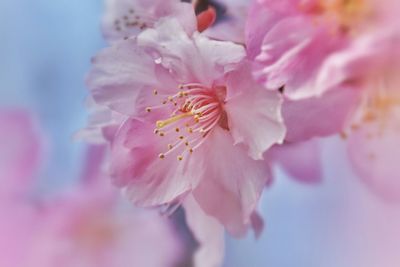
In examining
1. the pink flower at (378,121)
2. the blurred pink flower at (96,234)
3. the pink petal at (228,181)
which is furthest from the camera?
the blurred pink flower at (96,234)

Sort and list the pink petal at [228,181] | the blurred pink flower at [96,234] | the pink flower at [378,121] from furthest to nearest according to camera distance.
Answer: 1. the blurred pink flower at [96,234]
2. the pink petal at [228,181]
3. the pink flower at [378,121]

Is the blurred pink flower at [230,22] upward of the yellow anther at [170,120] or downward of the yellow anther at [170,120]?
upward

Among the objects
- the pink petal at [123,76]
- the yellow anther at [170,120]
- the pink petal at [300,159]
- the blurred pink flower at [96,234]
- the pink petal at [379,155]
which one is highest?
the pink petal at [123,76]

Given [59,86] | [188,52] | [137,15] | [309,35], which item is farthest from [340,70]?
[59,86]

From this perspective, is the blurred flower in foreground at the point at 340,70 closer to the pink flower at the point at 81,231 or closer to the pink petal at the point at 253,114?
the pink petal at the point at 253,114

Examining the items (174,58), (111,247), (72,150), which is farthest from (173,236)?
(174,58)

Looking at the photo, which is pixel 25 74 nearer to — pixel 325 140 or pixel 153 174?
pixel 153 174

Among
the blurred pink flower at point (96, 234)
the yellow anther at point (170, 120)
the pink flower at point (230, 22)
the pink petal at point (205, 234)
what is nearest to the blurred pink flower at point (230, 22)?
the pink flower at point (230, 22)

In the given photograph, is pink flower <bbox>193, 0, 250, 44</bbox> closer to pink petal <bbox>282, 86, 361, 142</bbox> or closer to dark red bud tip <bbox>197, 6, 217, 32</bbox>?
dark red bud tip <bbox>197, 6, 217, 32</bbox>
